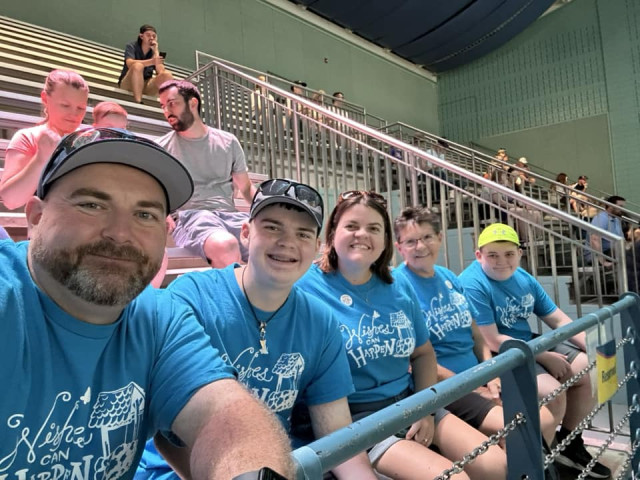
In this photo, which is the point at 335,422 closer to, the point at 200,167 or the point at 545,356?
the point at 545,356

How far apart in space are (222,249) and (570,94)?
519 inches

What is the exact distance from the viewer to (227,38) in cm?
1025

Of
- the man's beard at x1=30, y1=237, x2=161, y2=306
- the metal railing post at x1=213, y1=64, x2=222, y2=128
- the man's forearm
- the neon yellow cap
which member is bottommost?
the man's forearm

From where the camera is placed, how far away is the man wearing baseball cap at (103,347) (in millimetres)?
842

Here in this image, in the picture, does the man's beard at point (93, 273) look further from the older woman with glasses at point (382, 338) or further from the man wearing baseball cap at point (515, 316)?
the man wearing baseball cap at point (515, 316)

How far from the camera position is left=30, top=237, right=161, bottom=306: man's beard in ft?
3.01

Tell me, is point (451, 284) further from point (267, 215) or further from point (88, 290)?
point (88, 290)

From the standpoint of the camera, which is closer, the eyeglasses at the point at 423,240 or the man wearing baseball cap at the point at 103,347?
the man wearing baseball cap at the point at 103,347

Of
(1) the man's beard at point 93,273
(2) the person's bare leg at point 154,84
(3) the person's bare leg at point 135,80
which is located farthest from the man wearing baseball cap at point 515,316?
(2) the person's bare leg at point 154,84

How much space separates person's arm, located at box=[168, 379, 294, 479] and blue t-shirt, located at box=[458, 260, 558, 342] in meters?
2.13

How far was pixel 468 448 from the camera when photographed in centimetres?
176

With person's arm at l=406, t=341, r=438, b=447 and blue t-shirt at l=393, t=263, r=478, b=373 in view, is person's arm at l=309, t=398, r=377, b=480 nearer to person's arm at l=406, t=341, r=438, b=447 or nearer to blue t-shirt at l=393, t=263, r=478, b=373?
person's arm at l=406, t=341, r=438, b=447

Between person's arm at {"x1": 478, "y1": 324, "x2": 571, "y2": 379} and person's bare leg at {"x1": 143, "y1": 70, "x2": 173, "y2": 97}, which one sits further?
person's bare leg at {"x1": 143, "y1": 70, "x2": 173, "y2": 97}

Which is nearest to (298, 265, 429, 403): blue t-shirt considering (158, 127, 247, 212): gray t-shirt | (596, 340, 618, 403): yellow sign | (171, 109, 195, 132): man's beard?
(596, 340, 618, 403): yellow sign
